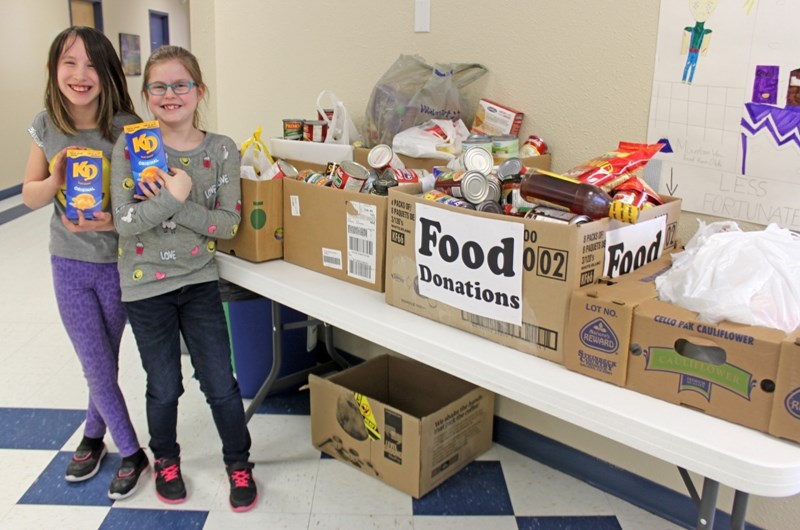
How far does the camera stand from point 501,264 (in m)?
1.35

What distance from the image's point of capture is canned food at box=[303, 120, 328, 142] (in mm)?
2355

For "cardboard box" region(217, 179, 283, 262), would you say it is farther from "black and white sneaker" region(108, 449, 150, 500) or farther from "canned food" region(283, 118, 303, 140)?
"black and white sneaker" region(108, 449, 150, 500)

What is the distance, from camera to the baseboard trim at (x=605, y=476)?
74.7 inches

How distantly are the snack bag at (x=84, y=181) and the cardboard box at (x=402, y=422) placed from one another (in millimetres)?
895

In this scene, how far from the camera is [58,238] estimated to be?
6.00 feet

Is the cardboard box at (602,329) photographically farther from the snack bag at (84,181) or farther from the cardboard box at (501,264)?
the snack bag at (84,181)

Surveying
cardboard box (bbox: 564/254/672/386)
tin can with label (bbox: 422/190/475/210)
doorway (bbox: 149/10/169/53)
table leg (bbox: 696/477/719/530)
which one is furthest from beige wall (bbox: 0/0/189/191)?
table leg (bbox: 696/477/719/530)

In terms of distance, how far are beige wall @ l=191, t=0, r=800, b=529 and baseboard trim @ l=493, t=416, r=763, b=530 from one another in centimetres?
3

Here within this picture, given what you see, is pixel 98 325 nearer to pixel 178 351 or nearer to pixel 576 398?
pixel 178 351

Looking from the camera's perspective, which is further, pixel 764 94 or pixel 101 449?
pixel 101 449

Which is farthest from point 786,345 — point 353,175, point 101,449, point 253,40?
point 253,40

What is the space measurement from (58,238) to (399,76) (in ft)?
3.74

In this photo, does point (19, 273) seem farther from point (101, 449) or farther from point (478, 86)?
point (478, 86)

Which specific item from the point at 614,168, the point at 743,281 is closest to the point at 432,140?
the point at 614,168
